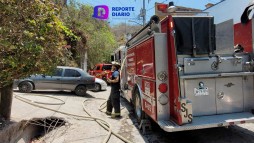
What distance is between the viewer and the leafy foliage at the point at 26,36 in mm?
5812

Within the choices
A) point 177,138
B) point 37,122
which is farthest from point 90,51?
point 177,138

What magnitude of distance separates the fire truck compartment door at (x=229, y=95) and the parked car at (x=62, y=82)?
10.7m

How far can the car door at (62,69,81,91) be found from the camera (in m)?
16.1

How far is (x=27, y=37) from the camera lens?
6.05m

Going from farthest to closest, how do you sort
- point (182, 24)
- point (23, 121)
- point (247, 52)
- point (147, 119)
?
1. point (23, 121)
2. point (147, 119)
3. point (247, 52)
4. point (182, 24)

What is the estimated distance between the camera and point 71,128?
849cm

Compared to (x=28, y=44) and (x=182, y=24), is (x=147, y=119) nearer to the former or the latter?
(x=182, y=24)

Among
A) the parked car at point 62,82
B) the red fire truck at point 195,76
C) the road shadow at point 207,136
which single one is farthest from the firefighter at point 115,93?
the parked car at point 62,82

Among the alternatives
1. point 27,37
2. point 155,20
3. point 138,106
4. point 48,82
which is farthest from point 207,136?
point 48,82

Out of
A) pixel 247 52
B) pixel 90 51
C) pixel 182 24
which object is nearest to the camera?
pixel 182 24

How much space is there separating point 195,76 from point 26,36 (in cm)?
351

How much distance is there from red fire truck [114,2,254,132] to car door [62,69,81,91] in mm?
10051

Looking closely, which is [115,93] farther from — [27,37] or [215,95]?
[27,37]

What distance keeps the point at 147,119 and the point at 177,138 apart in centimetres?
100
